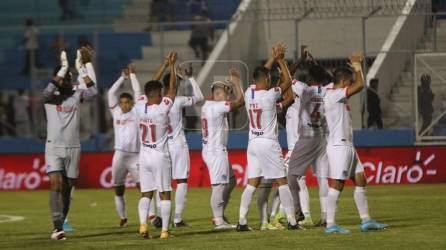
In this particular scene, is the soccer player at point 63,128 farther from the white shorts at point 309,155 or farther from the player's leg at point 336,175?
the player's leg at point 336,175

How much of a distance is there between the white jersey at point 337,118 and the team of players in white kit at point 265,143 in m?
0.01

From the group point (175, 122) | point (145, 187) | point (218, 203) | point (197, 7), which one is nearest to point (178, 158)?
point (175, 122)

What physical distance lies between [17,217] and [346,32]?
1023cm

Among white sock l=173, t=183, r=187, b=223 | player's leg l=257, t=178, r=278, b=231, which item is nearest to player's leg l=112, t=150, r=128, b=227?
white sock l=173, t=183, r=187, b=223

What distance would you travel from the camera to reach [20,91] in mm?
33812

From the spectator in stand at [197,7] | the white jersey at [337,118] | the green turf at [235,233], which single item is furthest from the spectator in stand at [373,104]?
the white jersey at [337,118]

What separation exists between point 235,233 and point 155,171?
1579 millimetres

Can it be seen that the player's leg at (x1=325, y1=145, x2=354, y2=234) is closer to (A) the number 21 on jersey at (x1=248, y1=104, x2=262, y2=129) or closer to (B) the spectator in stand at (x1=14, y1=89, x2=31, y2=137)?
(A) the number 21 on jersey at (x1=248, y1=104, x2=262, y2=129)

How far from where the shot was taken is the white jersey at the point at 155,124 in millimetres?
16719

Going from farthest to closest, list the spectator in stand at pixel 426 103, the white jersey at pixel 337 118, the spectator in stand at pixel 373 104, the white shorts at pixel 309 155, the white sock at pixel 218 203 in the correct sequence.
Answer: the spectator in stand at pixel 373 104 < the spectator in stand at pixel 426 103 < the white sock at pixel 218 203 < the white shorts at pixel 309 155 < the white jersey at pixel 337 118

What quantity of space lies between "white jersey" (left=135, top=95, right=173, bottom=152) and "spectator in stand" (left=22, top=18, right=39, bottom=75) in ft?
51.0

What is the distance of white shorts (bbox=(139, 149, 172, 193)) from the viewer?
55.0 ft

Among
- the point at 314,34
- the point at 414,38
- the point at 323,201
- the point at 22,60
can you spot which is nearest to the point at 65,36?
the point at 22,60

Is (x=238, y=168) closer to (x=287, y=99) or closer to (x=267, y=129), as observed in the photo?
(x=287, y=99)
